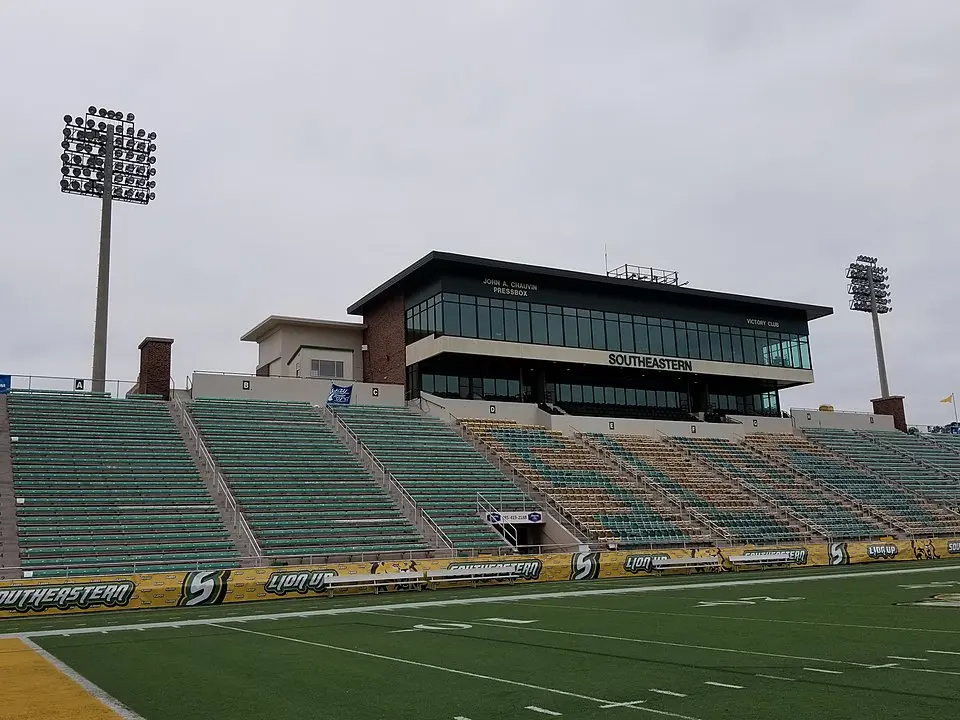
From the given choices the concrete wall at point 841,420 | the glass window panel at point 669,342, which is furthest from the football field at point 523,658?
the concrete wall at point 841,420

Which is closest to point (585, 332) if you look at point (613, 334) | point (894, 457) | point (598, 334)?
point (598, 334)

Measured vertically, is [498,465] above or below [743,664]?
above

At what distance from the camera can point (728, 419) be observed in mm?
49750

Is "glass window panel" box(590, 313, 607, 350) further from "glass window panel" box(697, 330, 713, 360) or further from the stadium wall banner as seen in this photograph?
the stadium wall banner

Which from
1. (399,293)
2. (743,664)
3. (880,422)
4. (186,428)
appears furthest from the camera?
(880,422)

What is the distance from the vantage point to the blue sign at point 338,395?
39375 mm

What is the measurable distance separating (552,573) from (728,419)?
26.3 meters

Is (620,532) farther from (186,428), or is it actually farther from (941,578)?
(186,428)

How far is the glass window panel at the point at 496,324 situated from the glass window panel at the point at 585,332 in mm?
4792

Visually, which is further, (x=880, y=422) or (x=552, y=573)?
(x=880, y=422)

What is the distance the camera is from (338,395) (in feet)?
129

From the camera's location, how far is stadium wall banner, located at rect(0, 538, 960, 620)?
66.0 feet

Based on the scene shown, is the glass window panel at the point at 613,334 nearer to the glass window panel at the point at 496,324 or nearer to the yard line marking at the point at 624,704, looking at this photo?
the glass window panel at the point at 496,324

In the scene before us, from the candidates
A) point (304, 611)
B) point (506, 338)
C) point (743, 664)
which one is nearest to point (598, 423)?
point (506, 338)
